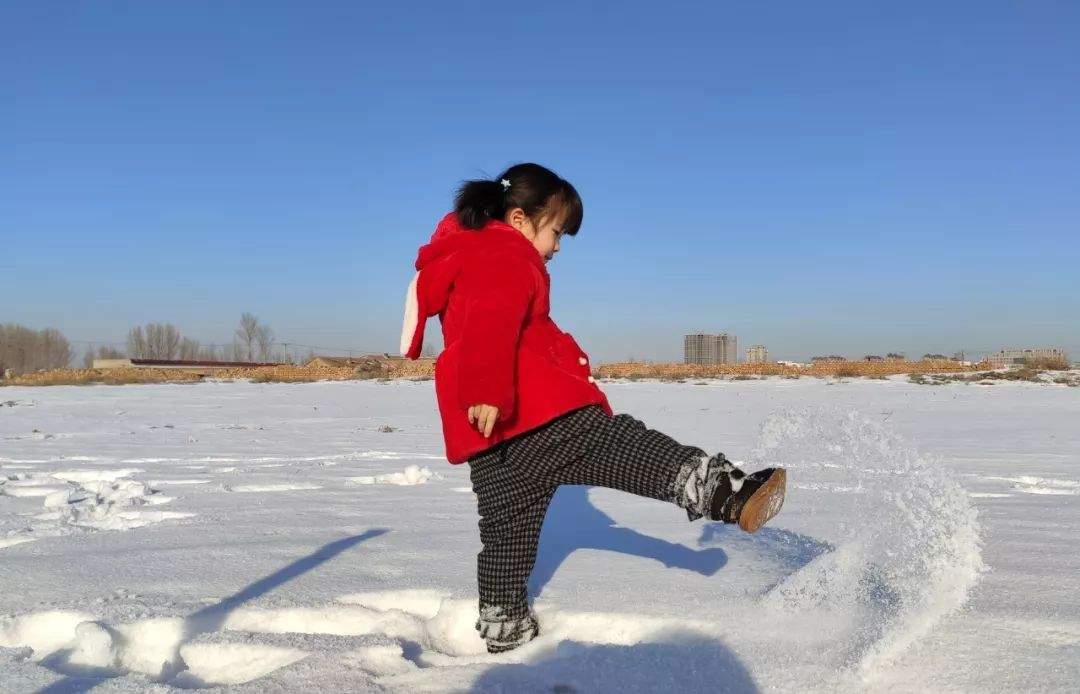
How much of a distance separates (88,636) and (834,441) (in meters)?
1.95

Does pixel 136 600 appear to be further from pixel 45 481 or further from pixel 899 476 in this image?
pixel 45 481

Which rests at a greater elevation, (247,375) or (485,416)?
(485,416)

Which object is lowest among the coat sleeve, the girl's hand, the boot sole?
the boot sole

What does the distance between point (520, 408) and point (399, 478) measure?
8.58 feet

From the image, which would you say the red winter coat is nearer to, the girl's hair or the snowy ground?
the girl's hair

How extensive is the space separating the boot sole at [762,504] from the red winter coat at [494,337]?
0.41 m

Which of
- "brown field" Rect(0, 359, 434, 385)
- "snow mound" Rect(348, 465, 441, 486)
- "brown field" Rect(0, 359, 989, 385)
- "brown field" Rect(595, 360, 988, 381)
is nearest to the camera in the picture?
"snow mound" Rect(348, 465, 441, 486)

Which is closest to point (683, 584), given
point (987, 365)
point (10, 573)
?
point (10, 573)

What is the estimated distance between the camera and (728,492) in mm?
1671

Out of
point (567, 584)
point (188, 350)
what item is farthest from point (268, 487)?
point (188, 350)

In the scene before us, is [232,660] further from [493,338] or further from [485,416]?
[493,338]

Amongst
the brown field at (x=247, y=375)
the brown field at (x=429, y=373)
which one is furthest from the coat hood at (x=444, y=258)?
the brown field at (x=247, y=375)

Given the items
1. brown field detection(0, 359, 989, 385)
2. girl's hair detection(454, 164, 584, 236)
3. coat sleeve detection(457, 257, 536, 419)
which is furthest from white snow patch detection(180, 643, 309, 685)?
brown field detection(0, 359, 989, 385)

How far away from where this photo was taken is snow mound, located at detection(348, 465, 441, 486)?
4.16 metres
